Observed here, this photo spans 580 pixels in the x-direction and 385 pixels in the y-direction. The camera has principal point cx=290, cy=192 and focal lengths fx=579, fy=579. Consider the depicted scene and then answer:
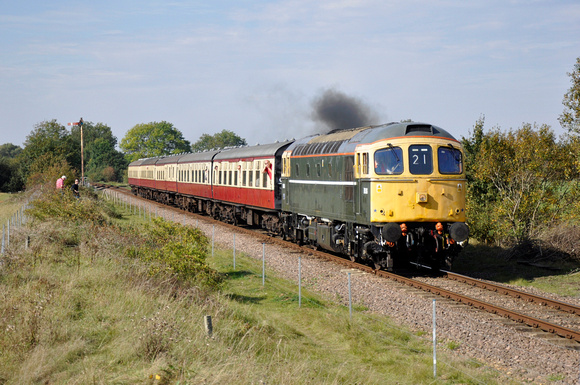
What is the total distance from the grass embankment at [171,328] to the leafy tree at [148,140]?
397ft

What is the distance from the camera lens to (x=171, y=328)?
8.41 meters

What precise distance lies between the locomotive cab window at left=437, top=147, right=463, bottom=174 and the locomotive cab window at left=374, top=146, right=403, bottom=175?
3.77 ft

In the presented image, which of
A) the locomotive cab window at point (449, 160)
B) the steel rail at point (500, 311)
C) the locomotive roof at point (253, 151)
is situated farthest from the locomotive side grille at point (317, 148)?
the steel rail at point (500, 311)

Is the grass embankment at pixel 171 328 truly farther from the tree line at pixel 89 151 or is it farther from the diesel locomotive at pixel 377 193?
the tree line at pixel 89 151

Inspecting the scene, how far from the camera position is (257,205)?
27.6m

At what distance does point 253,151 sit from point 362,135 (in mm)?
11973

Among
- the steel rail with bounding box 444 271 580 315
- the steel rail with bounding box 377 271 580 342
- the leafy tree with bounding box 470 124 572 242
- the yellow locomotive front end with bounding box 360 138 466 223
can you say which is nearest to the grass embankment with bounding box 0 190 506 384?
the steel rail with bounding box 377 271 580 342

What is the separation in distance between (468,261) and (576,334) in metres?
10.6

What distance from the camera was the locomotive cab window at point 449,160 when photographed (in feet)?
52.8

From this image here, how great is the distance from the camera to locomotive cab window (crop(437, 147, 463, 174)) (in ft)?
52.8

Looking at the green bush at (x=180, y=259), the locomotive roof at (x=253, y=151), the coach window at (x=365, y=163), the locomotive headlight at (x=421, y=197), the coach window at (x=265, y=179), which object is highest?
the locomotive roof at (x=253, y=151)

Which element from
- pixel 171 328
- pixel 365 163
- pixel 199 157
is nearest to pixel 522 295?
pixel 365 163

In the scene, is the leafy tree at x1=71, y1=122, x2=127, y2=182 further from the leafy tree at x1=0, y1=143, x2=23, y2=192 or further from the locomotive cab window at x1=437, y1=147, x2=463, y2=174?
the locomotive cab window at x1=437, y1=147, x2=463, y2=174

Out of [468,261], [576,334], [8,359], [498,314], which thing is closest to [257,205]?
[468,261]
